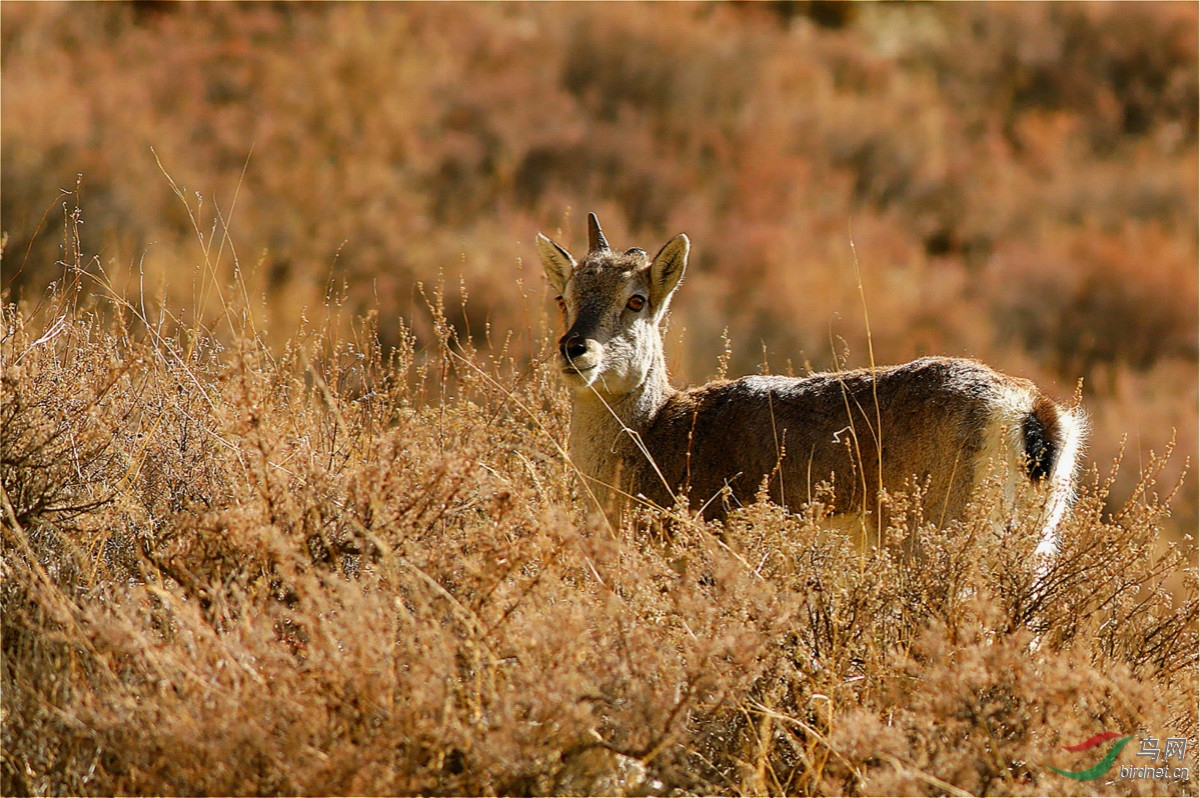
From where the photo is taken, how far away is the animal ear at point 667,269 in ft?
21.7

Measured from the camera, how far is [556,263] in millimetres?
6840

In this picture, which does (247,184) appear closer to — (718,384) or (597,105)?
(597,105)

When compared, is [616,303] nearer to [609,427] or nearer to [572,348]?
[572,348]

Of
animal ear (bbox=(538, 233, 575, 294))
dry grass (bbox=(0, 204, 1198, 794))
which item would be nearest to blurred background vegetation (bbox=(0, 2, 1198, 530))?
animal ear (bbox=(538, 233, 575, 294))

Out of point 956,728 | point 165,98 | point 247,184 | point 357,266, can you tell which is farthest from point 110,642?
point 165,98

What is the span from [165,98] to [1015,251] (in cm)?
1925

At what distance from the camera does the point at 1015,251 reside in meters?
29.8

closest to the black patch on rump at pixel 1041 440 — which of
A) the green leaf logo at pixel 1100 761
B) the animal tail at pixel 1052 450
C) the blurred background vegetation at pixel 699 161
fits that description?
the animal tail at pixel 1052 450

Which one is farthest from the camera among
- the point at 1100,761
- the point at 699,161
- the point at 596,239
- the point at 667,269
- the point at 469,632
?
the point at 699,161

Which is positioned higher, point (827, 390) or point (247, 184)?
point (827, 390)

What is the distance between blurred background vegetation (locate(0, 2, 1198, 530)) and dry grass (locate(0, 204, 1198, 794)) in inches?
590

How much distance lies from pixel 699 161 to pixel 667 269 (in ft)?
83.1

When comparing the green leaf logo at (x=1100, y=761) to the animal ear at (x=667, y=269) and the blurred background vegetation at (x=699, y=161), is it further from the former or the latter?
the blurred background vegetation at (x=699, y=161)

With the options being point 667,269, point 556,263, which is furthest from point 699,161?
point 667,269
